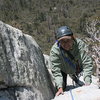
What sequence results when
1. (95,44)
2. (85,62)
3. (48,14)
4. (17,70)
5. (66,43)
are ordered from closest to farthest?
(17,70)
(66,43)
(85,62)
(95,44)
(48,14)

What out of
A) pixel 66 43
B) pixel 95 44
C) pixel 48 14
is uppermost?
pixel 48 14

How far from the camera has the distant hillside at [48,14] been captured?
10494cm

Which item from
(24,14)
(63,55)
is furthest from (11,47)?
(24,14)

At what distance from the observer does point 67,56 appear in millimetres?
4980

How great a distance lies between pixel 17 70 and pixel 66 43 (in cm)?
130

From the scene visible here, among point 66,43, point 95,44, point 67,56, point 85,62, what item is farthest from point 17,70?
point 95,44

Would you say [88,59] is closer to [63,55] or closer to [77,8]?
[63,55]

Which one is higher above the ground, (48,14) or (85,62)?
(48,14)

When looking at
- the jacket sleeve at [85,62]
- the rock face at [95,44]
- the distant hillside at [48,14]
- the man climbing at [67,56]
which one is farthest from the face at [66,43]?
the distant hillside at [48,14]

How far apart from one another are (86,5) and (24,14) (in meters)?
57.5

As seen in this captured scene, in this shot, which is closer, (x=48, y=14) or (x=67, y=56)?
(x=67, y=56)

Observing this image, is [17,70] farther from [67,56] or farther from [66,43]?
[67,56]

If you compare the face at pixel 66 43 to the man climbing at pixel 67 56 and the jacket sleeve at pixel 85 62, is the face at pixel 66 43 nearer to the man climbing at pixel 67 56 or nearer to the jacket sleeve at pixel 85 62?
the man climbing at pixel 67 56

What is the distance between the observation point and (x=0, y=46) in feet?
11.4
